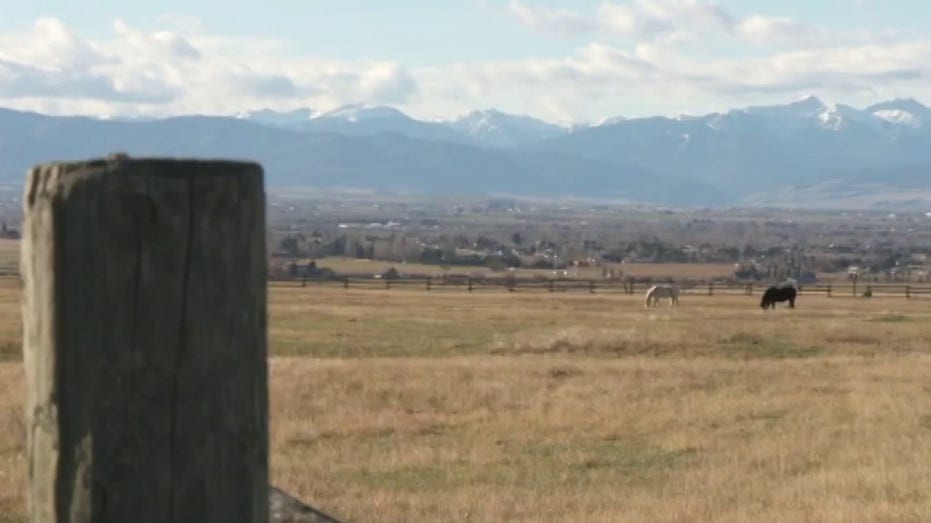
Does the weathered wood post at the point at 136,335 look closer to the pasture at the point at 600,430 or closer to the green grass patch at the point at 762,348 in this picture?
the pasture at the point at 600,430

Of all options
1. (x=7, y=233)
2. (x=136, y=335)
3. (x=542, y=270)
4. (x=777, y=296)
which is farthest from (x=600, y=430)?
(x=7, y=233)

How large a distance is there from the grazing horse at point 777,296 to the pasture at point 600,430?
20.4 m

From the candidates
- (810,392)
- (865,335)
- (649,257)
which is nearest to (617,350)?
(865,335)

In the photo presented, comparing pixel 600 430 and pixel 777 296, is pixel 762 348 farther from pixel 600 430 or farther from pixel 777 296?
pixel 777 296

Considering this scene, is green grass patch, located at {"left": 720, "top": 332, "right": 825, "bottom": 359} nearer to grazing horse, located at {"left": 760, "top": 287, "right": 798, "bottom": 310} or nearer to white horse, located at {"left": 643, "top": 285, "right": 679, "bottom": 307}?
grazing horse, located at {"left": 760, "top": 287, "right": 798, "bottom": 310}

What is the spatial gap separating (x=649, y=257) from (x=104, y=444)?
16861 centimetres

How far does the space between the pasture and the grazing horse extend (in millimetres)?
20393

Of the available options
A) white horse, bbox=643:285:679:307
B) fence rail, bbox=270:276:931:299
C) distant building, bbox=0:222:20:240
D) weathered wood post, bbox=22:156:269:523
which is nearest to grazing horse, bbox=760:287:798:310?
white horse, bbox=643:285:679:307

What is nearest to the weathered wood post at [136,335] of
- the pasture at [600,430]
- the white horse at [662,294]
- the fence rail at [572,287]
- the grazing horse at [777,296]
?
the pasture at [600,430]

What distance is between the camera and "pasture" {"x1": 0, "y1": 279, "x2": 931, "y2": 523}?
11.6 meters

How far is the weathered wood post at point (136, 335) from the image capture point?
2430 mm

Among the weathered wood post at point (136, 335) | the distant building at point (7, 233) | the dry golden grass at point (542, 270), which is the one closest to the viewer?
the weathered wood post at point (136, 335)

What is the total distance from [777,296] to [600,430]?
41.5m

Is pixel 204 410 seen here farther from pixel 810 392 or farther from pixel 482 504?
pixel 810 392
